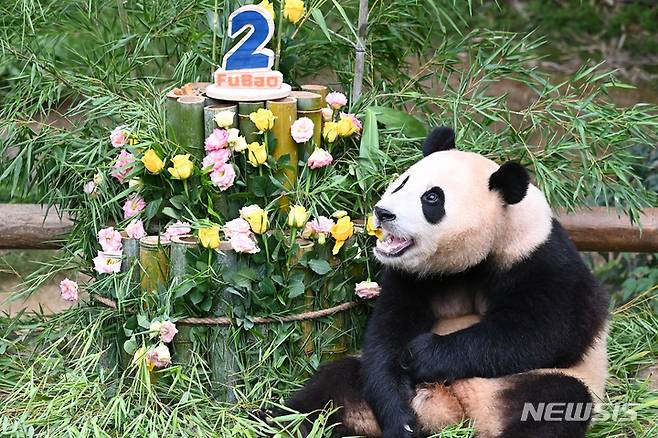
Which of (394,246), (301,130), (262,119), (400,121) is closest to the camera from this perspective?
(394,246)

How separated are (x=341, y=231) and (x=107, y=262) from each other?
2.73ft

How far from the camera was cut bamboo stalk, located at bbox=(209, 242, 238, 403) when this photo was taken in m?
3.48

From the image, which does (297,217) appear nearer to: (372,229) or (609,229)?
(372,229)

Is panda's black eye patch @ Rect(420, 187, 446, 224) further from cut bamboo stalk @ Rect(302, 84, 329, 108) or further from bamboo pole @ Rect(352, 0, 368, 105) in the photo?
bamboo pole @ Rect(352, 0, 368, 105)

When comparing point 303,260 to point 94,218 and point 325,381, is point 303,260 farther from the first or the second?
point 94,218

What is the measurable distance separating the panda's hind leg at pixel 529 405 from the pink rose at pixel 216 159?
1.12 meters

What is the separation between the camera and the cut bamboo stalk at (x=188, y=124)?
141 inches

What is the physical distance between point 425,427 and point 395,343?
294mm

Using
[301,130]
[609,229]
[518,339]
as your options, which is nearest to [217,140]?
[301,130]

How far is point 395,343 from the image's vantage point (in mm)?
3402

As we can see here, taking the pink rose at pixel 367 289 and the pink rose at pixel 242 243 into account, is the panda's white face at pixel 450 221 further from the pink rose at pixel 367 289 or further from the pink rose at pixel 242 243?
the pink rose at pixel 242 243

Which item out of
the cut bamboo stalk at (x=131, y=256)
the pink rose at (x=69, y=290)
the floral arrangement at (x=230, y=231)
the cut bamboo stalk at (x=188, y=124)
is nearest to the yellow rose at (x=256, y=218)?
the floral arrangement at (x=230, y=231)

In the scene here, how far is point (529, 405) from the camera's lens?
3.18 meters

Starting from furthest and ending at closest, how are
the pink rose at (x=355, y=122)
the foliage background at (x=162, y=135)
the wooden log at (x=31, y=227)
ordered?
the wooden log at (x=31, y=227)
the pink rose at (x=355, y=122)
the foliage background at (x=162, y=135)
